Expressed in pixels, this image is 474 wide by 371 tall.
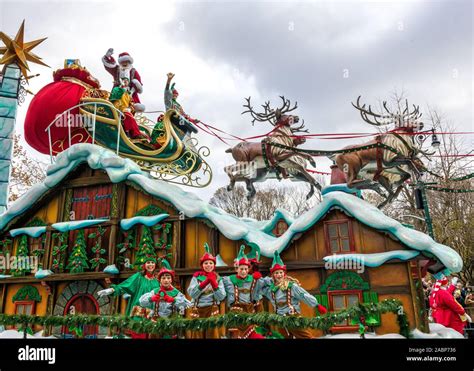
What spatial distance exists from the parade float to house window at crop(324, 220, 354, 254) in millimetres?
28

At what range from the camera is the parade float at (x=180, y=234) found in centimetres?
690

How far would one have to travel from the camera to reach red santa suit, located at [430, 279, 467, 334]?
26.3 feet

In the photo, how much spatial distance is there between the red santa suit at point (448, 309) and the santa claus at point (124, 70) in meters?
9.80

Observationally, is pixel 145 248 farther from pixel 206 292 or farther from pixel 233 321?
pixel 233 321

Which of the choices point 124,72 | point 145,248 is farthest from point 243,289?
point 124,72

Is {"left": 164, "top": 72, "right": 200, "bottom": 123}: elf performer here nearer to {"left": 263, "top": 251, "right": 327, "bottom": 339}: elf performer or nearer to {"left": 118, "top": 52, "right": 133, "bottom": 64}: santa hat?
{"left": 118, "top": 52, "right": 133, "bottom": 64}: santa hat

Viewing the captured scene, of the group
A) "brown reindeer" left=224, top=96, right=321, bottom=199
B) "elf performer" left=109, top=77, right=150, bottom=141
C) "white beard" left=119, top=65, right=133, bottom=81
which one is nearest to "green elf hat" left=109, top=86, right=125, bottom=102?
"elf performer" left=109, top=77, right=150, bottom=141

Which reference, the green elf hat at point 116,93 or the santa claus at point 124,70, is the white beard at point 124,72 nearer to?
the santa claus at point 124,70

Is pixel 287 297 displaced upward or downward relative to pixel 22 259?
downward

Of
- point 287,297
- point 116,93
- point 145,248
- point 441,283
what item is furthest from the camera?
point 116,93

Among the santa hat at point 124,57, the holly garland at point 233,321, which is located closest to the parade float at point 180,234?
the holly garland at point 233,321

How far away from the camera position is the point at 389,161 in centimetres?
868

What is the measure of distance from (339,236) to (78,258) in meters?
6.21
